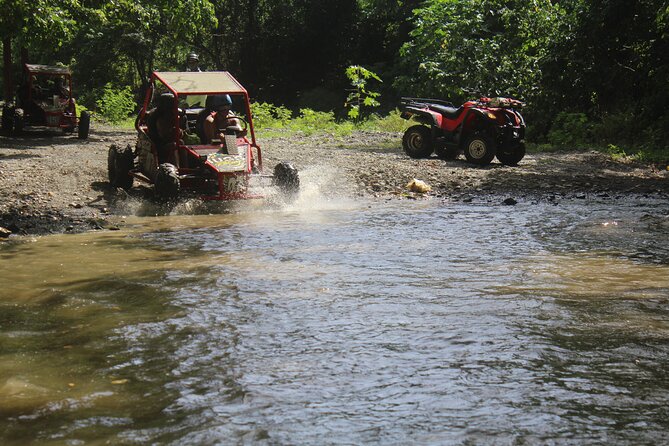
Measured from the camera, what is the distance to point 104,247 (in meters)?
8.52

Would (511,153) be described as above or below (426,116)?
below

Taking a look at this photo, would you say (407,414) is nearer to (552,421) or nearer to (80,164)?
(552,421)

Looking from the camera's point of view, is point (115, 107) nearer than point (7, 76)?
No

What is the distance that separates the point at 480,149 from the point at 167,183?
663cm

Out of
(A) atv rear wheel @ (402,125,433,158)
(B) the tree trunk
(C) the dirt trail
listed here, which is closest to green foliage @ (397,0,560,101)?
(A) atv rear wheel @ (402,125,433,158)

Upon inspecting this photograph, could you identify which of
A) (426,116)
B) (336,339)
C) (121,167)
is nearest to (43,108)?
(121,167)

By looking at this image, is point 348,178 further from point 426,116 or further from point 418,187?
point 426,116

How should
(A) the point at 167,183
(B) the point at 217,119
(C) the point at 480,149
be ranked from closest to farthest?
1. (A) the point at 167,183
2. (B) the point at 217,119
3. (C) the point at 480,149

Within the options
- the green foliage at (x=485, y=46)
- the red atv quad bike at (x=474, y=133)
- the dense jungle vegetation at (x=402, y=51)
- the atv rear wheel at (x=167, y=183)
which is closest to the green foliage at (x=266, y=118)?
the dense jungle vegetation at (x=402, y=51)

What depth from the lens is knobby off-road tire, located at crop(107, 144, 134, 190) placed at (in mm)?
12016

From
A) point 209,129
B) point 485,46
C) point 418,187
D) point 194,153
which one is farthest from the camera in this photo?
point 485,46

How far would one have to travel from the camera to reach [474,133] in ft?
50.5

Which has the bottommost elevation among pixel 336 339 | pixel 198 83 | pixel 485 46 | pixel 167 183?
pixel 336 339

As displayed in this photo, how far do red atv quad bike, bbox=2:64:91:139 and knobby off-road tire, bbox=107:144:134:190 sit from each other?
25.3 feet
